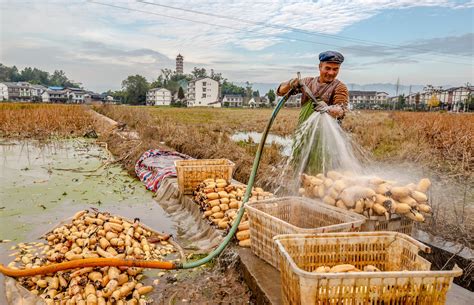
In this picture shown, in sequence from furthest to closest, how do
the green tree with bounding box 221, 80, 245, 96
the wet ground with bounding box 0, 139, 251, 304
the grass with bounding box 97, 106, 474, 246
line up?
the green tree with bounding box 221, 80, 245, 96 → the grass with bounding box 97, 106, 474, 246 → the wet ground with bounding box 0, 139, 251, 304

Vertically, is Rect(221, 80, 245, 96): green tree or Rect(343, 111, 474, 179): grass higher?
Rect(221, 80, 245, 96): green tree

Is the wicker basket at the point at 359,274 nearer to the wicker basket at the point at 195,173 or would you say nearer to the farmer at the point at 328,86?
the farmer at the point at 328,86

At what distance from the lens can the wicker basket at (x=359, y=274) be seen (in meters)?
1.74

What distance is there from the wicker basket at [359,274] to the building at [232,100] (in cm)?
8158

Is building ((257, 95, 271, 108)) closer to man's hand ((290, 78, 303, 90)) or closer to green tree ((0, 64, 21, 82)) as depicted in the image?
green tree ((0, 64, 21, 82))

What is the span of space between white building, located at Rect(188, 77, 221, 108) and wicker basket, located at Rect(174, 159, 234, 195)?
7556 centimetres

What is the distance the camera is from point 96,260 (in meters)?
3.06

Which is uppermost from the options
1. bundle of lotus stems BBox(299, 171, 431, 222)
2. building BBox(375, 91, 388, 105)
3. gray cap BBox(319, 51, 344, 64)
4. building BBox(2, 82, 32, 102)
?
building BBox(375, 91, 388, 105)

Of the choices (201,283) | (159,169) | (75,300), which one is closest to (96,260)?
(75,300)

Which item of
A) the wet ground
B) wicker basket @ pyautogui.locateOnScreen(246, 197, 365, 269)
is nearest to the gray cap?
wicker basket @ pyautogui.locateOnScreen(246, 197, 365, 269)

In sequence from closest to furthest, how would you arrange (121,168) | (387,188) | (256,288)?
(256,288) < (387,188) < (121,168)

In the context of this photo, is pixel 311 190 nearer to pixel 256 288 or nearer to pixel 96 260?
pixel 256 288

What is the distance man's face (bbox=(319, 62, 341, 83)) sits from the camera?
144 inches

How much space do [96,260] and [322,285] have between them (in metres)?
2.08
